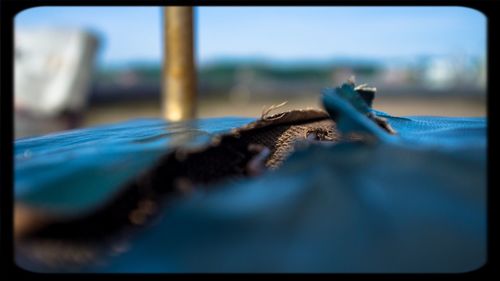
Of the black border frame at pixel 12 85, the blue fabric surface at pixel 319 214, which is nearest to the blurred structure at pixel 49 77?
the black border frame at pixel 12 85

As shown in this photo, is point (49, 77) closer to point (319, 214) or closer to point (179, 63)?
point (179, 63)

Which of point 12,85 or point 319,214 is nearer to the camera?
point 319,214

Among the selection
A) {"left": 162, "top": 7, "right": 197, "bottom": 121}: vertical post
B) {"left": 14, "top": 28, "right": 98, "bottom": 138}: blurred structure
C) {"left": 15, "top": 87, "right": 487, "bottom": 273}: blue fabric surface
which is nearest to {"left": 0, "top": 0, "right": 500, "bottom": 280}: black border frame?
{"left": 15, "top": 87, "right": 487, "bottom": 273}: blue fabric surface

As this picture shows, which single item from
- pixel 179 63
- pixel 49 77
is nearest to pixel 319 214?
pixel 179 63

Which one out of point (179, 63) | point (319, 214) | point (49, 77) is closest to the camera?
point (319, 214)
